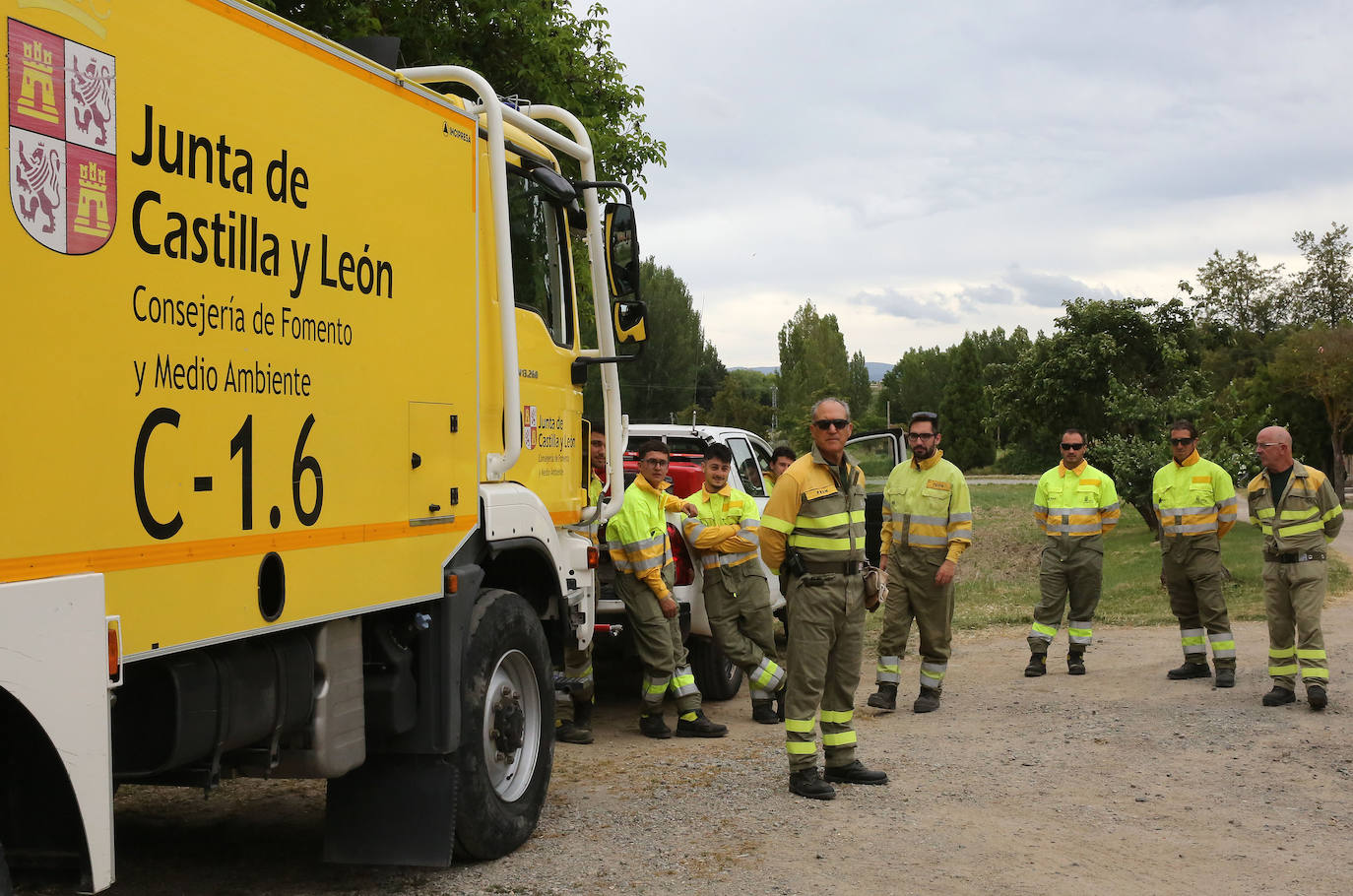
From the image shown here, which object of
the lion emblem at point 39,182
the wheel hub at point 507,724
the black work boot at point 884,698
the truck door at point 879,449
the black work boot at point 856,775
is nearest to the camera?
the lion emblem at point 39,182

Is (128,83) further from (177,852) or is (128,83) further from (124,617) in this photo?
(177,852)

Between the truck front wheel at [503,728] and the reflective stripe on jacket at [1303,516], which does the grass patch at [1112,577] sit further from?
the truck front wheel at [503,728]

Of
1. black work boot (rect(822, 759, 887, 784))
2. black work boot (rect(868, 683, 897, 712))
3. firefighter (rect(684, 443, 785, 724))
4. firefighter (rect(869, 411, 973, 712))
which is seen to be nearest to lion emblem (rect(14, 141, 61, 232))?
black work boot (rect(822, 759, 887, 784))

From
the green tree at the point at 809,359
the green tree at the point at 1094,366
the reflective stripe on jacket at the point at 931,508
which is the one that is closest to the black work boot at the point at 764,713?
the reflective stripe on jacket at the point at 931,508

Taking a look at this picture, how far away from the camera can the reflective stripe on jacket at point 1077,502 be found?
402 inches

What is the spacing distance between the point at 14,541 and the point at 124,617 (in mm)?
417

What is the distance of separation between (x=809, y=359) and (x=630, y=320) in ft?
218

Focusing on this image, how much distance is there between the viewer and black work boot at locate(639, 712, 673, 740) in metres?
8.27

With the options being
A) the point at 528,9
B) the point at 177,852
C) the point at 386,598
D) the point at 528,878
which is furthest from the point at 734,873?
the point at 528,9

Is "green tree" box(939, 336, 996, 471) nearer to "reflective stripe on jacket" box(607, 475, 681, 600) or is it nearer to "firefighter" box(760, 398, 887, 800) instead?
"reflective stripe on jacket" box(607, 475, 681, 600)

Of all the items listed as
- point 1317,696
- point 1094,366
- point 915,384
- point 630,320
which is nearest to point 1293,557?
point 1317,696

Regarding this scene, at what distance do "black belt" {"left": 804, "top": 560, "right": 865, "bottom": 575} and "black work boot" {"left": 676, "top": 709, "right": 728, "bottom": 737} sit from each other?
1904mm

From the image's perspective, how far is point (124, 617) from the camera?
10.8ft

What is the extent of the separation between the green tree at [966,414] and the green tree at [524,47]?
54050 mm
